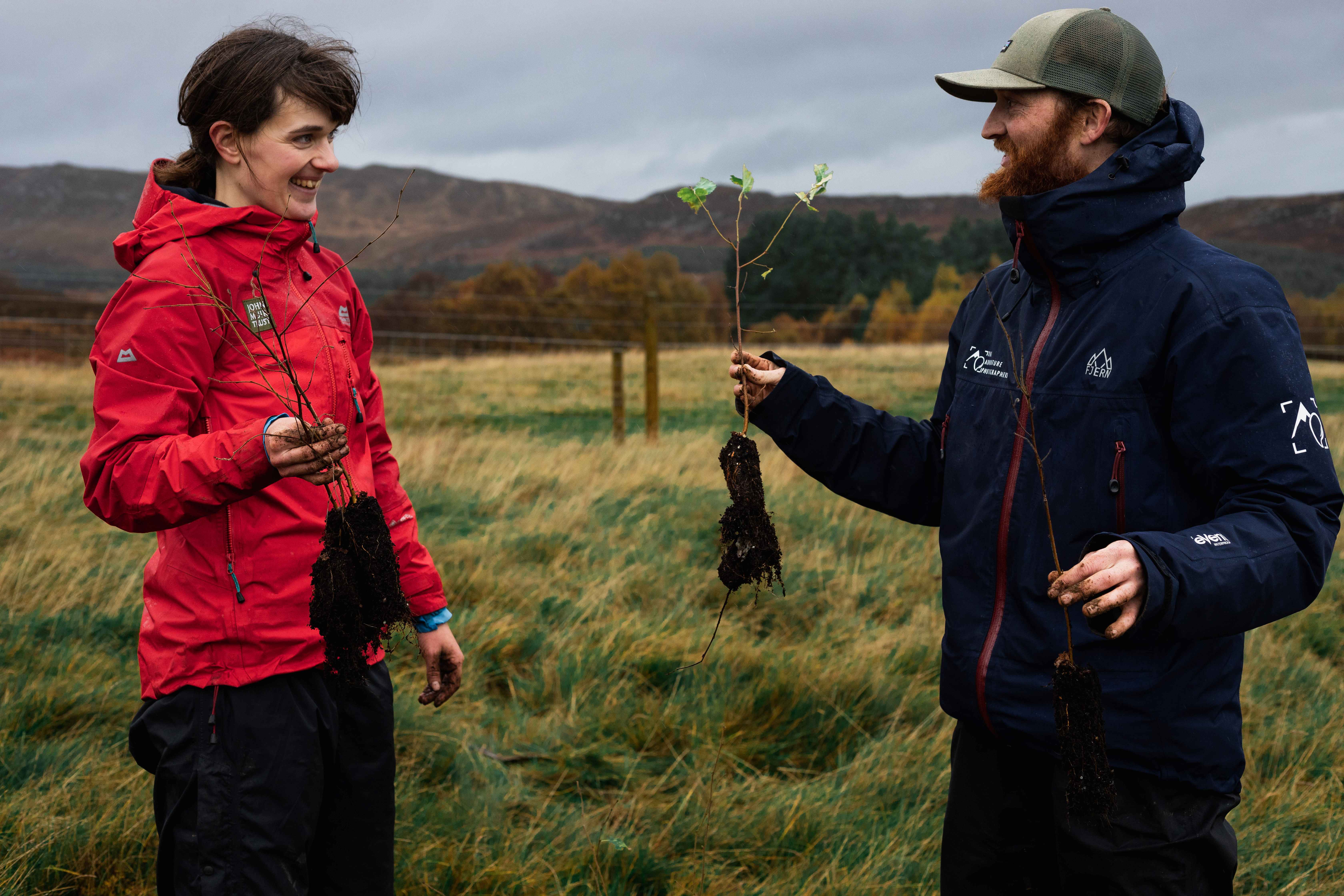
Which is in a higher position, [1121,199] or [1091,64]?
[1091,64]

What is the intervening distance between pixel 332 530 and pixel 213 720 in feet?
1.33

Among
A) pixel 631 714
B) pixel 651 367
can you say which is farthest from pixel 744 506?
pixel 651 367

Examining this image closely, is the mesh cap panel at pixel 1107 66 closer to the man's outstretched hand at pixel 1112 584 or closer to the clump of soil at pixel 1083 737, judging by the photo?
the man's outstretched hand at pixel 1112 584

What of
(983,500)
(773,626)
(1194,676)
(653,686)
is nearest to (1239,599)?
(1194,676)

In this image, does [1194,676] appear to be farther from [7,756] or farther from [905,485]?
[7,756]

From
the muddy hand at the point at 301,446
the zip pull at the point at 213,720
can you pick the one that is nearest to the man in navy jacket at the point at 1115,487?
the muddy hand at the point at 301,446

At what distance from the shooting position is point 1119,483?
1.69 meters

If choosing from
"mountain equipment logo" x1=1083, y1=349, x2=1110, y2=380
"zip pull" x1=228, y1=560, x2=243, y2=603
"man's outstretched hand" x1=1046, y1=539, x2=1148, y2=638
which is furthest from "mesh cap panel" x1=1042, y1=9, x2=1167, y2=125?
"zip pull" x1=228, y1=560, x2=243, y2=603

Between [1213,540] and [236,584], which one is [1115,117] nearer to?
[1213,540]

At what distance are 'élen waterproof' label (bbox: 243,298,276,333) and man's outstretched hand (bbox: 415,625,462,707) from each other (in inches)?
29.6

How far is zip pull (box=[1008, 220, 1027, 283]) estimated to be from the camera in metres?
1.86

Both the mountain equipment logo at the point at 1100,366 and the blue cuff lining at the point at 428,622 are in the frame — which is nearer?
the mountain equipment logo at the point at 1100,366

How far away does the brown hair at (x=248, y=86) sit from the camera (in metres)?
1.77

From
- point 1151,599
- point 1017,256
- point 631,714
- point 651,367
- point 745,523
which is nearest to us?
point 1151,599
